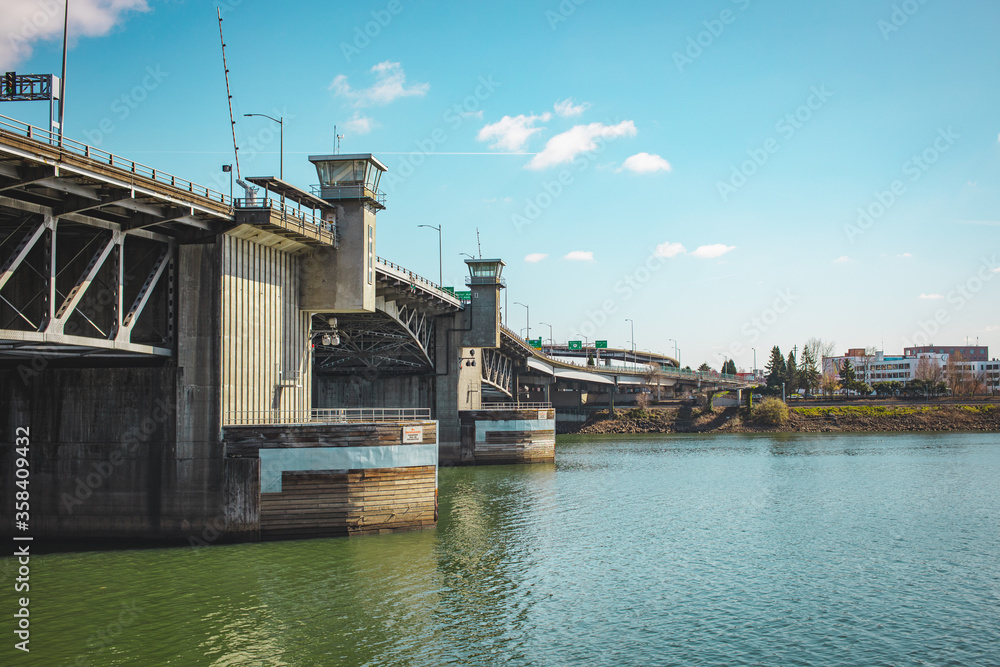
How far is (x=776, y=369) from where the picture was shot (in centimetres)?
14975

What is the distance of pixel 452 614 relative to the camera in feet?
76.7

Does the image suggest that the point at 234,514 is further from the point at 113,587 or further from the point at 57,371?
the point at 57,371

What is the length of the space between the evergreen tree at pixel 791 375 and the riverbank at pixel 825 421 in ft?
92.2

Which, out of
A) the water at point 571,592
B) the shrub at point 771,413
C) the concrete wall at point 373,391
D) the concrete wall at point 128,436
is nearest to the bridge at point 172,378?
the concrete wall at point 128,436

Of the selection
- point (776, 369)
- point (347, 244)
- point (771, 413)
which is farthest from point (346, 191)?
point (776, 369)

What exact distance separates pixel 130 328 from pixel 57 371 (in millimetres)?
5542

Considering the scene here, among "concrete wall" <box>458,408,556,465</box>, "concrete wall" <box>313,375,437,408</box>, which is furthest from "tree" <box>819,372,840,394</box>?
"concrete wall" <box>313,375,437,408</box>

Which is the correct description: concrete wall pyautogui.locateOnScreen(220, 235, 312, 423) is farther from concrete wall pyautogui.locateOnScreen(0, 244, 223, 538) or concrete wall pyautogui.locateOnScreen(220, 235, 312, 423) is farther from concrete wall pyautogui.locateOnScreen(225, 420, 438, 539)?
concrete wall pyautogui.locateOnScreen(225, 420, 438, 539)

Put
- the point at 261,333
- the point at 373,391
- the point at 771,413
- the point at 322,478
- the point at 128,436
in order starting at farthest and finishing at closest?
the point at 771,413 < the point at 373,391 < the point at 261,333 < the point at 322,478 < the point at 128,436

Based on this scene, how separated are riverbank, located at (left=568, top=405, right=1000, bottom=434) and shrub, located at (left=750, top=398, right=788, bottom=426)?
0.83 metres

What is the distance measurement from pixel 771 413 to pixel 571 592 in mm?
105050

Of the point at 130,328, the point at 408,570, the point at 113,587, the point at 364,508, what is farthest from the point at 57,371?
the point at 408,570

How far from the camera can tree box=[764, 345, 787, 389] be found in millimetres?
145625

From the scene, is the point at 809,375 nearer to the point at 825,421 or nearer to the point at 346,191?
the point at 825,421
